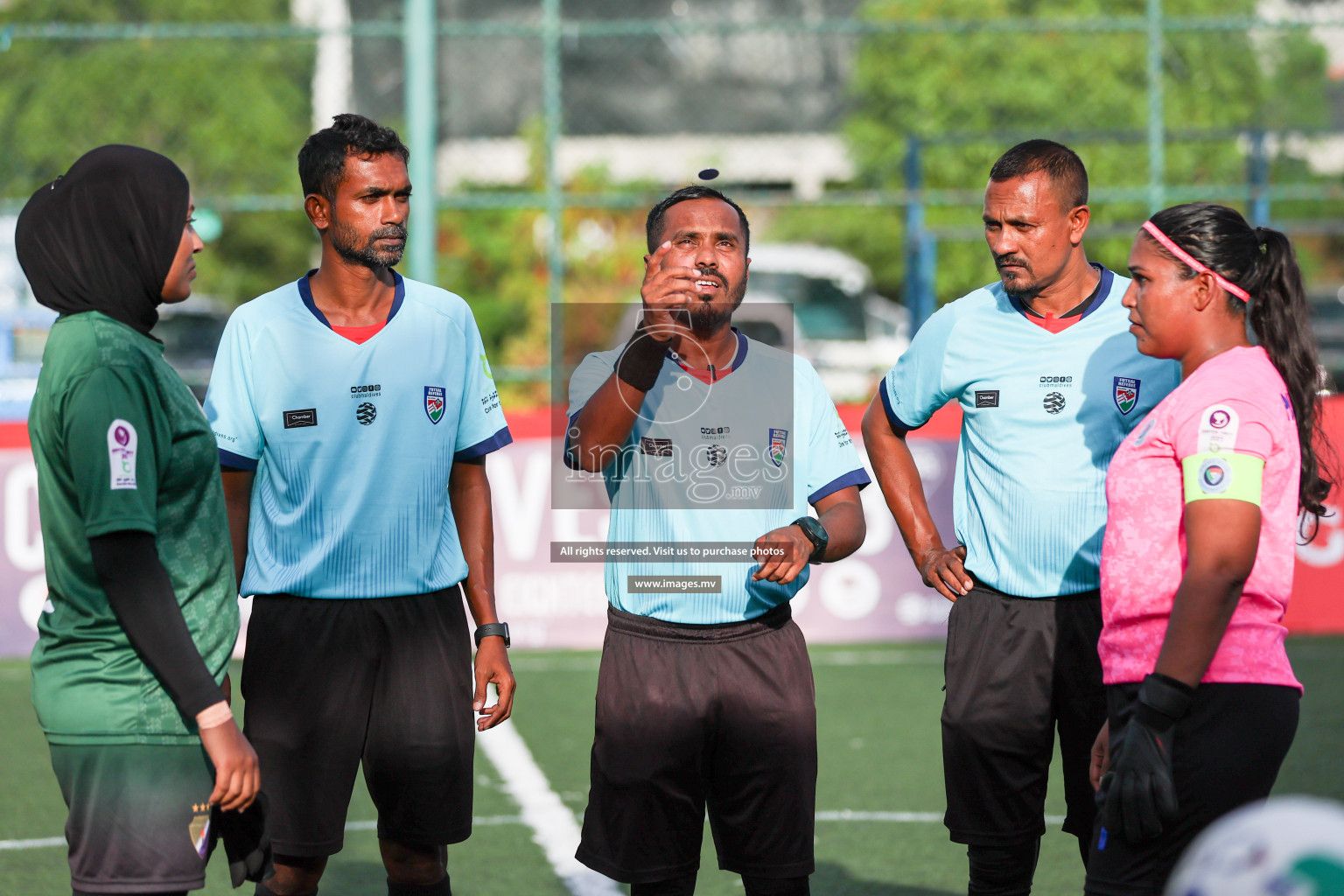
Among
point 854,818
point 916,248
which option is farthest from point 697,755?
point 916,248

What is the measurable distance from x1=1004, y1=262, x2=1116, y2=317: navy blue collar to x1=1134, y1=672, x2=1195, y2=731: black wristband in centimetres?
139

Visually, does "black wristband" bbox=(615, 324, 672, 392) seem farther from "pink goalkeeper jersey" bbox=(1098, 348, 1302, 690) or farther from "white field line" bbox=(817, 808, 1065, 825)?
"white field line" bbox=(817, 808, 1065, 825)

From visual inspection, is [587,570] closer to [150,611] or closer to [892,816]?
[892,816]

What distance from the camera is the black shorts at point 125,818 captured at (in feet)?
9.30

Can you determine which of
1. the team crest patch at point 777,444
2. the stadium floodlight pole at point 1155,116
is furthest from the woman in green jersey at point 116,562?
the stadium floodlight pole at point 1155,116

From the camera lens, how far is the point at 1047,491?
3.90 meters

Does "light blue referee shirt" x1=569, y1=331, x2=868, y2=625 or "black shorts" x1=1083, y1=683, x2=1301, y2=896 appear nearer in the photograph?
"black shorts" x1=1083, y1=683, x2=1301, y2=896

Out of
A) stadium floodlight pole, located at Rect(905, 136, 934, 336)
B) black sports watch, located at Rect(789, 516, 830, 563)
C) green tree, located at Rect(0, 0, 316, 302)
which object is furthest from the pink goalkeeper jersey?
green tree, located at Rect(0, 0, 316, 302)

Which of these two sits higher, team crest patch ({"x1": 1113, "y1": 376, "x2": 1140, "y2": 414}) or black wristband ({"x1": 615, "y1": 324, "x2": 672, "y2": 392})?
black wristband ({"x1": 615, "y1": 324, "x2": 672, "y2": 392})

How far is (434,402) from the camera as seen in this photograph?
152 inches

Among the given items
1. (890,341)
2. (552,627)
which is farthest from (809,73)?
(552,627)

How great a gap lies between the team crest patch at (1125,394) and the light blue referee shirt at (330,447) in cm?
187

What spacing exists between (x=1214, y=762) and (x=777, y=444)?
52.3 inches

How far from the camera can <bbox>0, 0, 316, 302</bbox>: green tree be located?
41.5 feet
